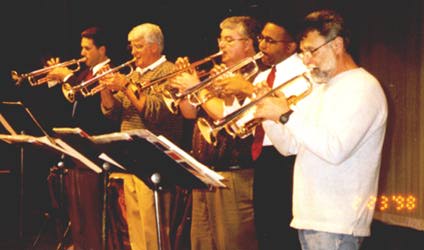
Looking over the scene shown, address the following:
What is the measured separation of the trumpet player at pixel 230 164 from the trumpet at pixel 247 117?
131 mm

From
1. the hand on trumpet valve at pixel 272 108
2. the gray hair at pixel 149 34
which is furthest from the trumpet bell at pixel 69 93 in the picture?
the hand on trumpet valve at pixel 272 108

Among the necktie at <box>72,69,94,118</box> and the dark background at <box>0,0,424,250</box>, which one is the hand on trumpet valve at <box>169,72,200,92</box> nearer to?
the necktie at <box>72,69,94,118</box>

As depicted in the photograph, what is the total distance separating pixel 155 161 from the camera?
10.3 ft

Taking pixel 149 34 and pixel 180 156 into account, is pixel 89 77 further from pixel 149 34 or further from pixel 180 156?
pixel 180 156

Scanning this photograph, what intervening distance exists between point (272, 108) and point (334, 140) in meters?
0.35

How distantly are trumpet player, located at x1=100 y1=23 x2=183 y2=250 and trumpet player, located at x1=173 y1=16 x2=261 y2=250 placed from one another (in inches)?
19.7

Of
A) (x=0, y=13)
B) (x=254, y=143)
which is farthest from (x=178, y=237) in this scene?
(x=0, y=13)

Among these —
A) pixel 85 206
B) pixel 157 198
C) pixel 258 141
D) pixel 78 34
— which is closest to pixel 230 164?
pixel 258 141

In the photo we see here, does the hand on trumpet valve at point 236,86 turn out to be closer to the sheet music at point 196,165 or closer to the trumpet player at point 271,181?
the trumpet player at point 271,181

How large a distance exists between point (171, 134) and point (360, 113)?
239 cm

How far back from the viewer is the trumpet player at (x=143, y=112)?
15.4ft

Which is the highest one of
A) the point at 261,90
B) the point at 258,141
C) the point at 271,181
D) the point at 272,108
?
the point at 261,90

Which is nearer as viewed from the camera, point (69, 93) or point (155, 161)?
A: point (155, 161)

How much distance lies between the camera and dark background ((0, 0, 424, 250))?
19.8 ft
